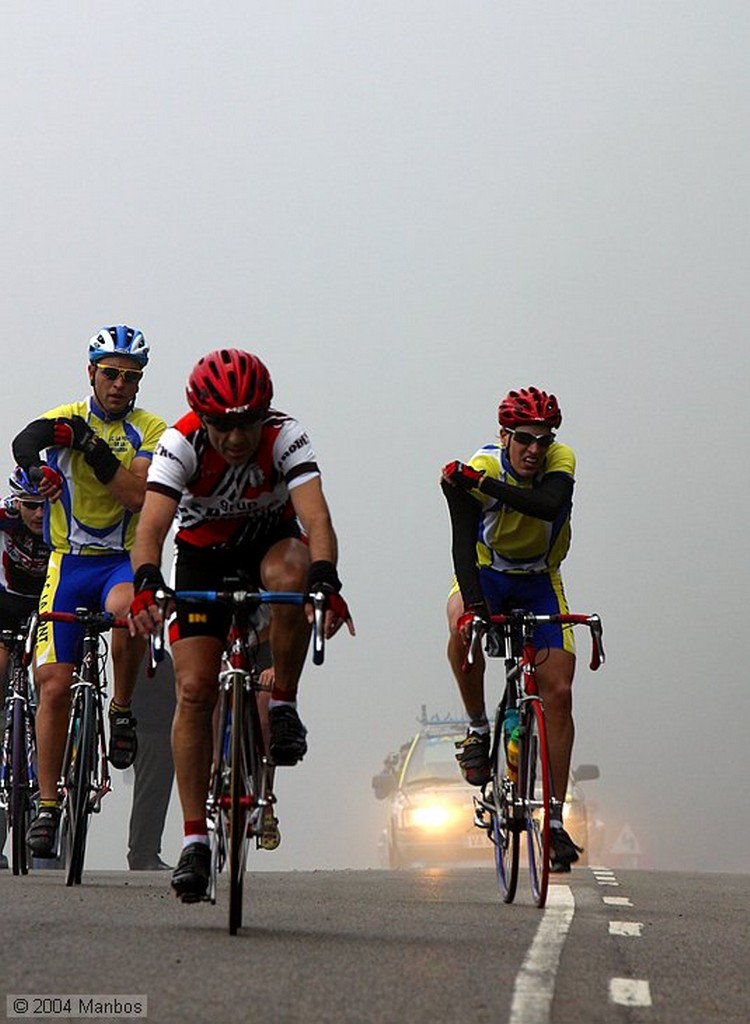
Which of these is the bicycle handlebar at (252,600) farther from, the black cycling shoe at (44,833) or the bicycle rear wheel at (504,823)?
the black cycling shoe at (44,833)

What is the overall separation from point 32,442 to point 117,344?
0.71m

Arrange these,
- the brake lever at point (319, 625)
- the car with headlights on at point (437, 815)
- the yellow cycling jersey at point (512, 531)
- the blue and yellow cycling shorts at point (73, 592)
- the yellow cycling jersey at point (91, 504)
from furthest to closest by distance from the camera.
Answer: the car with headlights on at point (437, 815)
the yellow cycling jersey at point (91, 504)
the blue and yellow cycling shorts at point (73, 592)
the yellow cycling jersey at point (512, 531)
the brake lever at point (319, 625)

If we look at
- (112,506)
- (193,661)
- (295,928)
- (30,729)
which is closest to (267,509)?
(193,661)

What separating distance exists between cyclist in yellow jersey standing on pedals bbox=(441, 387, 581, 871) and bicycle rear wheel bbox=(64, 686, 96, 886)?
1.91 meters

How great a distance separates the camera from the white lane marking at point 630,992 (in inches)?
238

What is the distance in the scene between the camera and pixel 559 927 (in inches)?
333

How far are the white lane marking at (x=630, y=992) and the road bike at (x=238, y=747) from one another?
157 cm

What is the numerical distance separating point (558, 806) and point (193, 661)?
260 centimetres

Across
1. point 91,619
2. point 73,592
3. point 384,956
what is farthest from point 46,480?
point 384,956

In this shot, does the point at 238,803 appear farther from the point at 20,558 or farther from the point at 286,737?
the point at 20,558

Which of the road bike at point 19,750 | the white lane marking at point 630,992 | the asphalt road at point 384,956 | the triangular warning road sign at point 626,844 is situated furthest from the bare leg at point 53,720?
the triangular warning road sign at point 626,844

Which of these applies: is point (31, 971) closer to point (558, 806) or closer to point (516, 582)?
point (558, 806)

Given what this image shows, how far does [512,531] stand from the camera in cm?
1075

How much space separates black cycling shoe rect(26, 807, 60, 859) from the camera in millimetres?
10602
